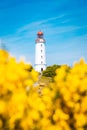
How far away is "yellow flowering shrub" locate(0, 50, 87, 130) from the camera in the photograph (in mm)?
3766

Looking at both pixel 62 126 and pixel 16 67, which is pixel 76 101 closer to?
pixel 62 126

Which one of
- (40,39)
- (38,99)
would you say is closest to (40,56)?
(40,39)

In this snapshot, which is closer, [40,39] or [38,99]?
[38,99]

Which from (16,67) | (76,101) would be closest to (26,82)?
(16,67)

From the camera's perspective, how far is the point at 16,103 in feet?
12.1

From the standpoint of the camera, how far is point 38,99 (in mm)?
4164

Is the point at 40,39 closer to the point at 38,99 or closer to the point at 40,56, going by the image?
the point at 40,56

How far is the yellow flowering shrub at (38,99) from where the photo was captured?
12.4 feet

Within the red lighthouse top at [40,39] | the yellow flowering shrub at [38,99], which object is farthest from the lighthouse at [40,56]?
the yellow flowering shrub at [38,99]

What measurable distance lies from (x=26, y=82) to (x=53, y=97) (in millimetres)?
951

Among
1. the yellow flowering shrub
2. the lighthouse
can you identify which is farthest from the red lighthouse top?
the yellow flowering shrub

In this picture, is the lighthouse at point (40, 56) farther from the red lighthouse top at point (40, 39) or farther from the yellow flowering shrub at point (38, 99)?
the yellow flowering shrub at point (38, 99)

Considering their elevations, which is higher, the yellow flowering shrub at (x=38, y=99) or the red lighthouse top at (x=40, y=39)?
the red lighthouse top at (x=40, y=39)

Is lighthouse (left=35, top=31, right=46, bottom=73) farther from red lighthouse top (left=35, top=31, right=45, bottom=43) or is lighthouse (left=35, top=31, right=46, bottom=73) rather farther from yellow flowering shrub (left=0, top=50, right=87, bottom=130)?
yellow flowering shrub (left=0, top=50, right=87, bottom=130)
